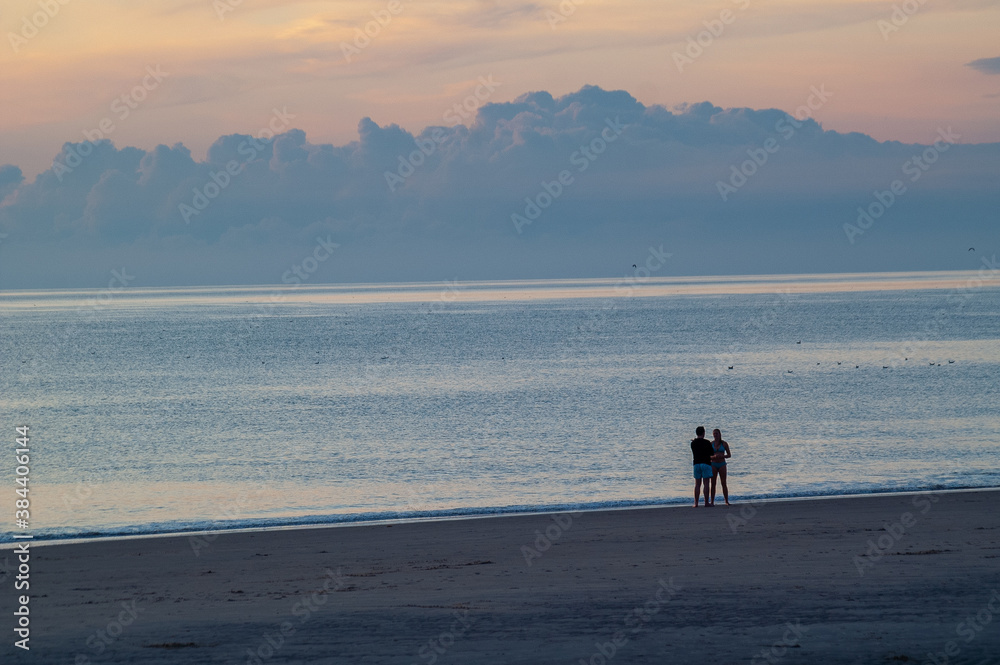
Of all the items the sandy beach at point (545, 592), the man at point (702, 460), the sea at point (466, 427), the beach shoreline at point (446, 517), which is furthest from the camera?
the sea at point (466, 427)

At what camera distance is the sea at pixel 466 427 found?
23844 millimetres

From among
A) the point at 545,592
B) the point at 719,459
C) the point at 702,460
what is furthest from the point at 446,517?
the point at 545,592

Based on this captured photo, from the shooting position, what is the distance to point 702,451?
2027cm

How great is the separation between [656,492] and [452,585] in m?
11.0

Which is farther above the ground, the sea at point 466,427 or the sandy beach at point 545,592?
the sea at point 466,427

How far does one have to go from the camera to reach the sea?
78.2 ft

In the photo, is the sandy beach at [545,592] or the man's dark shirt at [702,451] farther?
the man's dark shirt at [702,451]

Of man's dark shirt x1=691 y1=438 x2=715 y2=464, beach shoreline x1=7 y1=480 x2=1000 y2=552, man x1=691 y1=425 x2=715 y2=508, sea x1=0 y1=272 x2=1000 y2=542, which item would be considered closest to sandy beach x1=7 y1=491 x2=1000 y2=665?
beach shoreline x1=7 y1=480 x2=1000 y2=552

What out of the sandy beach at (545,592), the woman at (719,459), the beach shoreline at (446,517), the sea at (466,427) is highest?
the sea at (466,427)

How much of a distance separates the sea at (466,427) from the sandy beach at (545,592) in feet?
12.7

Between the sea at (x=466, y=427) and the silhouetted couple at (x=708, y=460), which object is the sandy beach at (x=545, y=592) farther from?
the sea at (x=466, y=427)

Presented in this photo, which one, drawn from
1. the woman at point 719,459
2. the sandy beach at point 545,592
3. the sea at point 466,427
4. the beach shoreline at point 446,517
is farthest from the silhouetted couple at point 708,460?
the sea at point 466,427

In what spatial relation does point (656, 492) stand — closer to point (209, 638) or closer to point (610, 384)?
point (209, 638)

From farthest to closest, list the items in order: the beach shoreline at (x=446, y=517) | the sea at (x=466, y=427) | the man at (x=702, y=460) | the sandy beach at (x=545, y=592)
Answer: the sea at (x=466, y=427), the man at (x=702, y=460), the beach shoreline at (x=446, y=517), the sandy beach at (x=545, y=592)
